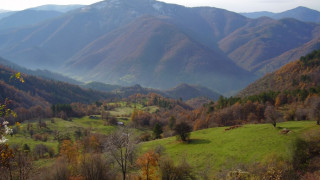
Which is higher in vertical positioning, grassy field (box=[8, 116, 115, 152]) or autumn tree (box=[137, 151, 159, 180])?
autumn tree (box=[137, 151, 159, 180])

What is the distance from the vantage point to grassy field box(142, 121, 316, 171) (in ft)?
161

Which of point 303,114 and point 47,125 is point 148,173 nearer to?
point 303,114

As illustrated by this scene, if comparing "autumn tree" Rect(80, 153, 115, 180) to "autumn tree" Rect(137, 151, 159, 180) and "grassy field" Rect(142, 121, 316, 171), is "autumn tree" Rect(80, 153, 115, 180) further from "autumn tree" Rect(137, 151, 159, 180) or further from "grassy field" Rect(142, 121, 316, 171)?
"grassy field" Rect(142, 121, 316, 171)

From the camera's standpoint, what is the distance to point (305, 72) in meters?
187

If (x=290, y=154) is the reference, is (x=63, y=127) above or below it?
below

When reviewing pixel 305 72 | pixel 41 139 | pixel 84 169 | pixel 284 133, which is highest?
pixel 305 72

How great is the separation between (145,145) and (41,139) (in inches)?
2630

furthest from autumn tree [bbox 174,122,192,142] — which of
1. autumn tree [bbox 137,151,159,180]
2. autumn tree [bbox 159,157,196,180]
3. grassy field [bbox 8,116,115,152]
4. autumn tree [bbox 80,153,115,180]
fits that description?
grassy field [bbox 8,116,115,152]

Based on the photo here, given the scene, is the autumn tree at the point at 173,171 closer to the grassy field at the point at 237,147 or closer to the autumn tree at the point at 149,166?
the autumn tree at the point at 149,166

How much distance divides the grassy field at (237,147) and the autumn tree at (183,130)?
163cm

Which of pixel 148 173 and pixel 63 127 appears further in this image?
pixel 63 127

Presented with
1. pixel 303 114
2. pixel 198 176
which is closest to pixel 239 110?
pixel 303 114

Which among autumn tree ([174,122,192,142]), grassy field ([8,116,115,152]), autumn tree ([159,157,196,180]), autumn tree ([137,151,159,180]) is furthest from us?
grassy field ([8,116,115,152])

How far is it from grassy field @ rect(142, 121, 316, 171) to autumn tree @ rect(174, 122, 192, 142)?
1.63m
